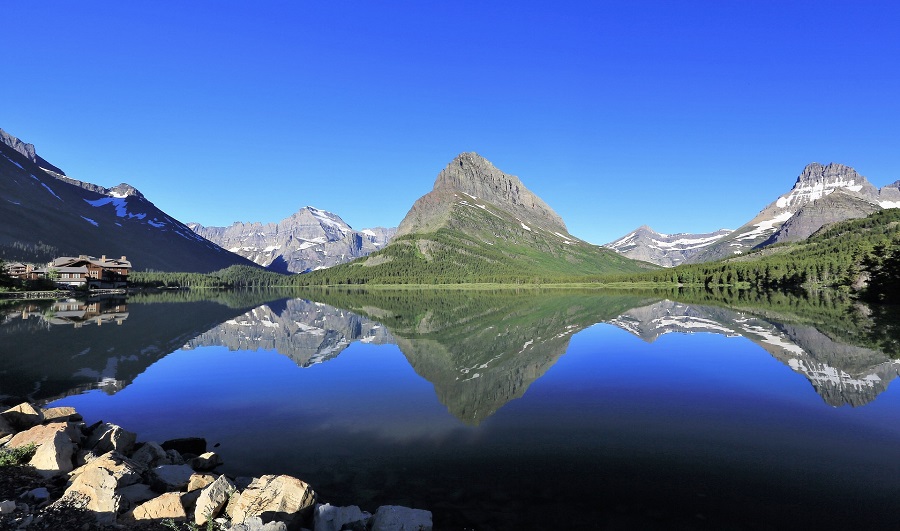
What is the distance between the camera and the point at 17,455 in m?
15.0

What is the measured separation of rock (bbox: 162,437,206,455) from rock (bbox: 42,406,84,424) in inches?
222

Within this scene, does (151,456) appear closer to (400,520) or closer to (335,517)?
(335,517)

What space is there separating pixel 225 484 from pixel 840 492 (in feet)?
61.1

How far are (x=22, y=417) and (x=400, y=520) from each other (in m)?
18.0

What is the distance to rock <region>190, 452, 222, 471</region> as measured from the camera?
1659 centimetres

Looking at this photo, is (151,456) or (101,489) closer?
(101,489)

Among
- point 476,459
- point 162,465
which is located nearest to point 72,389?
point 162,465

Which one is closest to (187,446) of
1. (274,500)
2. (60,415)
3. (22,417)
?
(60,415)

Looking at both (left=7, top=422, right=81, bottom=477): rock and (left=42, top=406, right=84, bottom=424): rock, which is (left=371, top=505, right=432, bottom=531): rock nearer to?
(left=7, top=422, right=81, bottom=477): rock


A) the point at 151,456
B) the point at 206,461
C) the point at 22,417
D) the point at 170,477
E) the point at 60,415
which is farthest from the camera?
the point at 60,415

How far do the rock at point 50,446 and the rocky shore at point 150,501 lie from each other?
35 mm

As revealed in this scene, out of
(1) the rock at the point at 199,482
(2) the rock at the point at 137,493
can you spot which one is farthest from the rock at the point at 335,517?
(2) the rock at the point at 137,493

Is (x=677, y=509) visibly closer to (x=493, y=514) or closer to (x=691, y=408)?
(x=493, y=514)

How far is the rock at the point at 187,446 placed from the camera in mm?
18031
